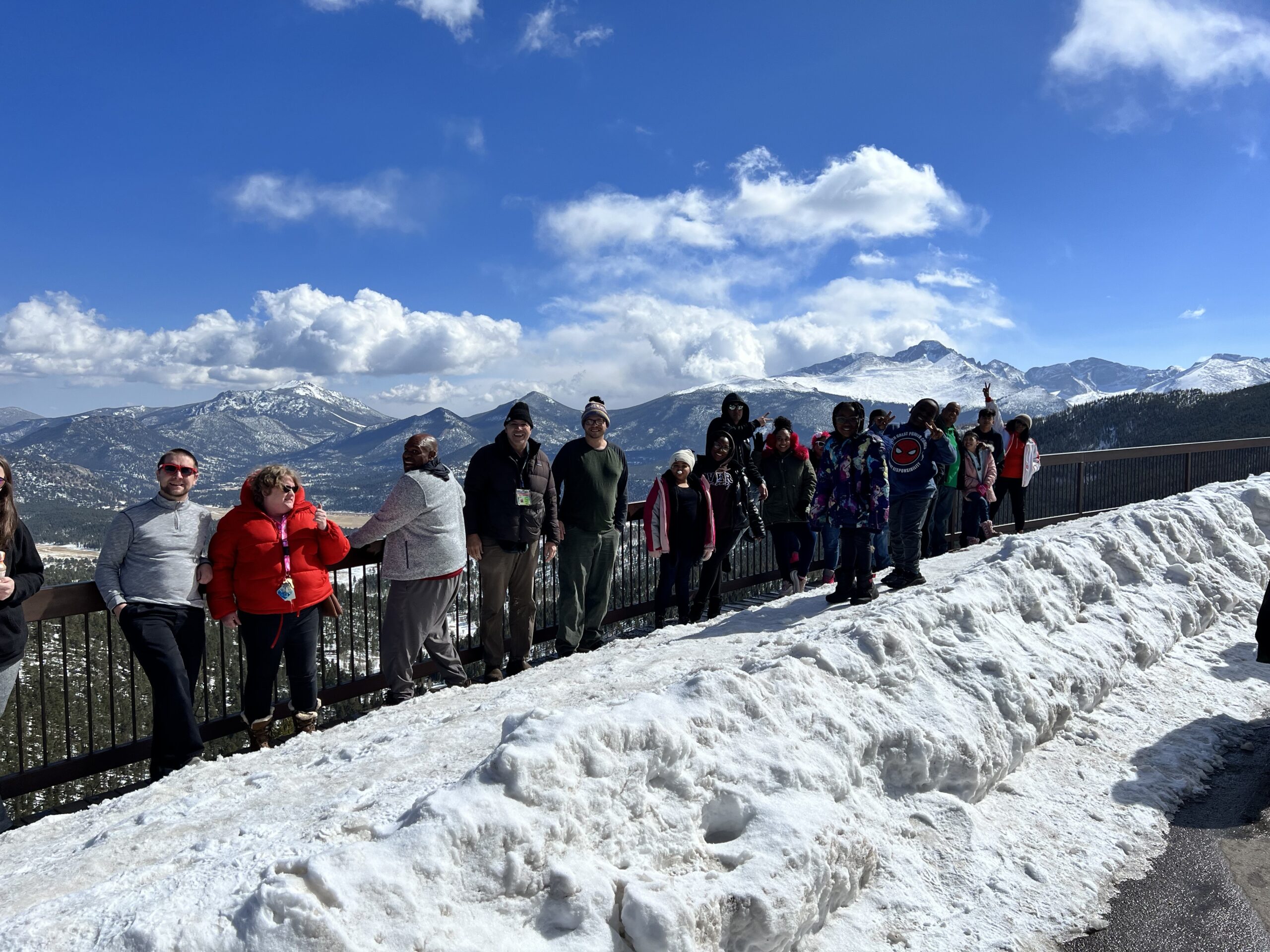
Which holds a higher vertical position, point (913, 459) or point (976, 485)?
point (913, 459)

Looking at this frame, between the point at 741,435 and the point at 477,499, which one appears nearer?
the point at 477,499

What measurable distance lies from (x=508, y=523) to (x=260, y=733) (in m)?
2.07

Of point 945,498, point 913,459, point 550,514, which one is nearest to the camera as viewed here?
point 550,514

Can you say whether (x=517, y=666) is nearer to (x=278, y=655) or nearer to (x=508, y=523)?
(x=508, y=523)

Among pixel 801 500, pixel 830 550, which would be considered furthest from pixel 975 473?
pixel 801 500

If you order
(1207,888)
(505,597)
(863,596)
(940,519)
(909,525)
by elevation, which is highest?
(909,525)

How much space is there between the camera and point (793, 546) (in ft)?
25.1

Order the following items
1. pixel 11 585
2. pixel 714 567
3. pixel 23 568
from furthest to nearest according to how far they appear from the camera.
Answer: pixel 714 567, pixel 23 568, pixel 11 585

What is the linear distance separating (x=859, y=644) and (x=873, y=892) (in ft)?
3.96

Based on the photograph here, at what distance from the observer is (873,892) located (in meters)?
3.05

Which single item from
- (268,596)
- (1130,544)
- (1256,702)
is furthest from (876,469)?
(268,596)

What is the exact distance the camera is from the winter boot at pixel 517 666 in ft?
20.4

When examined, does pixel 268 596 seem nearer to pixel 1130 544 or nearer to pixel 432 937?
pixel 432 937

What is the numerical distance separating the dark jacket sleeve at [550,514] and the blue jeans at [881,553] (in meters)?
3.60
